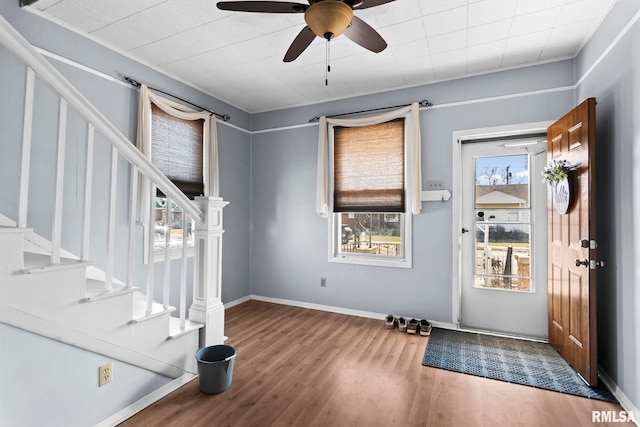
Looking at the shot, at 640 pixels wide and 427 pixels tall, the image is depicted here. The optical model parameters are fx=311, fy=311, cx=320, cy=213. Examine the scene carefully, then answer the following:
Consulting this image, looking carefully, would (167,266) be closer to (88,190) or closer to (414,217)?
(88,190)

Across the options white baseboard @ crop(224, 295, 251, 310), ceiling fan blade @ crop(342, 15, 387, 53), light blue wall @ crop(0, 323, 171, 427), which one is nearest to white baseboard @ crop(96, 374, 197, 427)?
light blue wall @ crop(0, 323, 171, 427)

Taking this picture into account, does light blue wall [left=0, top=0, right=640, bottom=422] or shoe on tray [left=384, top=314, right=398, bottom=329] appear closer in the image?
light blue wall [left=0, top=0, right=640, bottom=422]

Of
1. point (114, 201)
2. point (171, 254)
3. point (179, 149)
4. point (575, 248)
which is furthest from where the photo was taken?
point (179, 149)

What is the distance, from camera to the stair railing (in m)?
1.49

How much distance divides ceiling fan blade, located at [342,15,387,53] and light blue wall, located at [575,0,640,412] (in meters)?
1.63

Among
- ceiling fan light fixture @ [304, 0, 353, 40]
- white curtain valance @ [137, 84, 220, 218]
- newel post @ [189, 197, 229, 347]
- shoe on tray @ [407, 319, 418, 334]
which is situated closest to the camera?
ceiling fan light fixture @ [304, 0, 353, 40]

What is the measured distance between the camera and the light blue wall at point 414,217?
10.7ft

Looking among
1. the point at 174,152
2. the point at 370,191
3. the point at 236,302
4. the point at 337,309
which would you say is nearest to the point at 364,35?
the point at 370,191

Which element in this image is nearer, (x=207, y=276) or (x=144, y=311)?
(x=144, y=311)

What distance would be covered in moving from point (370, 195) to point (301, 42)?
2132 millimetres

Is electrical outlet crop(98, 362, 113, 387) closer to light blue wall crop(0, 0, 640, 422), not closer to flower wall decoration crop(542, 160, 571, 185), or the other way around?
light blue wall crop(0, 0, 640, 422)

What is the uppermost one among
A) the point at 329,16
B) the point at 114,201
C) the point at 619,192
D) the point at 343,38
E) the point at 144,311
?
the point at 343,38

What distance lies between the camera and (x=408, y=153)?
146 inches

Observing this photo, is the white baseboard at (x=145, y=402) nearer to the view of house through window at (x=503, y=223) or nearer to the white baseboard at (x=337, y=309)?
the white baseboard at (x=337, y=309)
